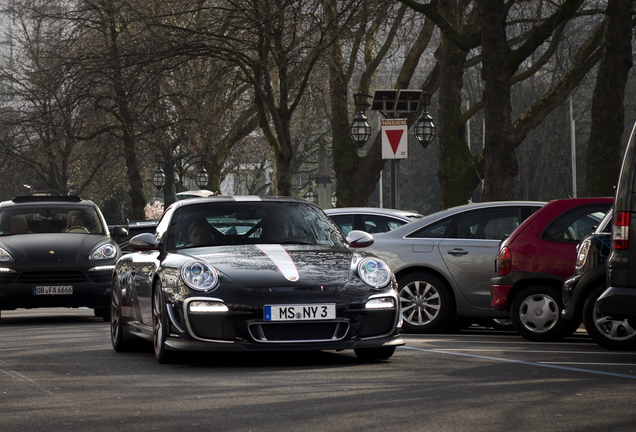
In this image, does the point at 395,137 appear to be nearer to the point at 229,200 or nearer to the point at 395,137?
the point at 395,137

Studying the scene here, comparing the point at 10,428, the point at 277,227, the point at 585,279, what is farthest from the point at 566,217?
the point at 10,428

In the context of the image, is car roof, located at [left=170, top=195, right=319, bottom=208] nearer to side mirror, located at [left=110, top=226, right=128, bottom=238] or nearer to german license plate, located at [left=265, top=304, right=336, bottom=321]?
german license plate, located at [left=265, top=304, right=336, bottom=321]

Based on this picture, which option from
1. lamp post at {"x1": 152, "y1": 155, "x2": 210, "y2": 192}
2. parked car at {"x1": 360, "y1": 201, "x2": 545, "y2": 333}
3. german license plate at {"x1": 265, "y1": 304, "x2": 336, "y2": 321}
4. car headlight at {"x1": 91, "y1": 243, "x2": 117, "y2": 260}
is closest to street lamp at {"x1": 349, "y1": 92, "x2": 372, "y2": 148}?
car headlight at {"x1": 91, "y1": 243, "x2": 117, "y2": 260}

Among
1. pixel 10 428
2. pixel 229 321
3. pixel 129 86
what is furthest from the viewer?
pixel 129 86

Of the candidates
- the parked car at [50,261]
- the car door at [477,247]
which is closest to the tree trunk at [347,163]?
the parked car at [50,261]

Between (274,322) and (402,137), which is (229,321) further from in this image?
(402,137)

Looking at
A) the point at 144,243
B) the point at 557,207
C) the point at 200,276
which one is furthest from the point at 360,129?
the point at 200,276

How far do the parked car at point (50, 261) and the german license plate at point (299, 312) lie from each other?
7.09 meters

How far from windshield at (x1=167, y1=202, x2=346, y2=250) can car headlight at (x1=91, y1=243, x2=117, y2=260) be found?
5599 millimetres

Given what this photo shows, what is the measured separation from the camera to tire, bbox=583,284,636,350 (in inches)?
399

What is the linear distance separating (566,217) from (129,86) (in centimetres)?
1428

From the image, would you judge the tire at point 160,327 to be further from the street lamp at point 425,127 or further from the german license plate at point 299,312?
the street lamp at point 425,127

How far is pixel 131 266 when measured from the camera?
10.3 m

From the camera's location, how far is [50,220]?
1612 centimetres
